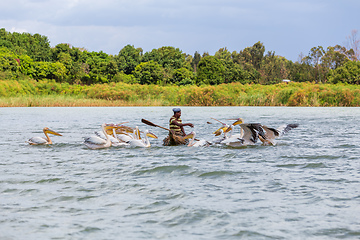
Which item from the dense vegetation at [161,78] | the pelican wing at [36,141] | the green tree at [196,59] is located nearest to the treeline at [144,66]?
the dense vegetation at [161,78]

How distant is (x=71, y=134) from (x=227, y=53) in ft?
214

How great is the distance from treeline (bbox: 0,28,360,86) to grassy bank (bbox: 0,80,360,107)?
1021 cm

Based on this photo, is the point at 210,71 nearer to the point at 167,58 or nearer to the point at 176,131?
the point at 167,58

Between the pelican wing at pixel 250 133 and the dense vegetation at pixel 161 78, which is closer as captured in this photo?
the pelican wing at pixel 250 133

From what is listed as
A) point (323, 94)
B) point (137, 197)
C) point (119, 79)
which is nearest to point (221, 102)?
point (323, 94)

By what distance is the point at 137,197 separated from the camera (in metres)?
6.32

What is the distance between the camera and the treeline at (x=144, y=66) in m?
56.2

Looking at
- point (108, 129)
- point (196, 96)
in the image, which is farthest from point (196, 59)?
point (108, 129)

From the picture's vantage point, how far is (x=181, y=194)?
21.3 feet

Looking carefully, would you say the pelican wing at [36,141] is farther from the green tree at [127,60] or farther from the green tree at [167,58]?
the green tree at [127,60]

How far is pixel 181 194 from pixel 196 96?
34.8m

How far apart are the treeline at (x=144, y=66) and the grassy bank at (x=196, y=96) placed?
1021 cm

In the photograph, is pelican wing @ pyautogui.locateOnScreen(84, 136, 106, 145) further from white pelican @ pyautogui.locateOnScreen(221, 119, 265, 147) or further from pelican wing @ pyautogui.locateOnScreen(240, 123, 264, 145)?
pelican wing @ pyautogui.locateOnScreen(240, 123, 264, 145)

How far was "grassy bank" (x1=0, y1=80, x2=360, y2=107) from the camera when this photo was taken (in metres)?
37.7
